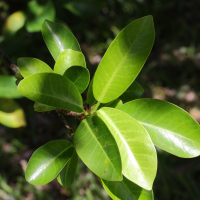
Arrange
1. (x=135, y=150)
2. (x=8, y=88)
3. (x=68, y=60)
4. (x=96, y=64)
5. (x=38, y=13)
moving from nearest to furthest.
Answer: (x=135, y=150) → (x=68, y=60) → (x=8, y=88) → (x=38, y=13) → (x=96, y=64)

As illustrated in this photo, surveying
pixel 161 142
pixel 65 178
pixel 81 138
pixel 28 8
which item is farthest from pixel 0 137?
pixel 161 142

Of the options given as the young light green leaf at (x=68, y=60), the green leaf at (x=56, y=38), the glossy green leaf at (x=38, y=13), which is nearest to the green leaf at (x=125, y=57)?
the young light green leaf at (x=68, y=60)

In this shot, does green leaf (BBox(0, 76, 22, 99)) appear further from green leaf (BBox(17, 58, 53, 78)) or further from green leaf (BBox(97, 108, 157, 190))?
green leaf (BBox(97, 108, 157, 190))

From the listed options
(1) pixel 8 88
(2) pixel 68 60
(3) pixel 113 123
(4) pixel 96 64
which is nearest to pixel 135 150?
(3) pixel 113 123

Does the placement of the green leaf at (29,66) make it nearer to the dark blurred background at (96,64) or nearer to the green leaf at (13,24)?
the dark blurred background at (96,64)

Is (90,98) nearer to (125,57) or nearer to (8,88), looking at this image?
(125,57)
